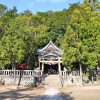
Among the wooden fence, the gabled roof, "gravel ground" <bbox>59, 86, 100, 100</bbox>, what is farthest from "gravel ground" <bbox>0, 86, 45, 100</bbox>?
the gabled roof

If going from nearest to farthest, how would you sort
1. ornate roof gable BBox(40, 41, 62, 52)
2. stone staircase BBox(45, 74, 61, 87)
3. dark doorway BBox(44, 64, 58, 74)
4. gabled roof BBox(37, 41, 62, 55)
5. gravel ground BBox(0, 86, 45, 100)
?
gravel ground BBox(0, 86, 45, 100)
stone staircase BBox(45, 74, 61, 87)
gabled roof BBox(37, 41, 62, 55)
ornate roof gable BBox(40, 41, 62, 52)
dark doorway BBox(44, 64, 58, 74)

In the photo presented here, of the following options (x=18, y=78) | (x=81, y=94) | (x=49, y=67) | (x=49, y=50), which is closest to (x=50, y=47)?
(x=49, y=50)

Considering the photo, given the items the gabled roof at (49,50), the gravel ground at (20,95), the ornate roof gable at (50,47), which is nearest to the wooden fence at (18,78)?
the gravel ground at (20,95)

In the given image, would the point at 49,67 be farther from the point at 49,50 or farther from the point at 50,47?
the point at 49,50

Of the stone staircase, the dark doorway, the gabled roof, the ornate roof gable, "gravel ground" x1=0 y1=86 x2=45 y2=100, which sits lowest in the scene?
"gravel ground" x1=0 y1=86 x2=45 y2=100

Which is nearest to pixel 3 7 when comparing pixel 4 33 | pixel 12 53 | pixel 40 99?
pixel 4 33

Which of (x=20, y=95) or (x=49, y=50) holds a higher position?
A: (x=49, y=50)

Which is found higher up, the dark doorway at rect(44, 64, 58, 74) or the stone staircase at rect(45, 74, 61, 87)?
Result: the dark doorway at rect(44, 64, 58, 74)

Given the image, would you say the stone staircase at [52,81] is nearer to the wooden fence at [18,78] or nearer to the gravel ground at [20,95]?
the wooden fence at [18,78]

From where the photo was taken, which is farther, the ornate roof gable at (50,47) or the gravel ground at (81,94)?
the ornate roof gable at (50,47)

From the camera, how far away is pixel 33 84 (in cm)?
3600

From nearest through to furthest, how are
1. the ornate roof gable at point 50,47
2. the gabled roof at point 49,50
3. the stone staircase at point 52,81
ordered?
the stone staircase at point 52,81 < the gabled roof at point 49,50 < the ornate roof gable at point 50,47

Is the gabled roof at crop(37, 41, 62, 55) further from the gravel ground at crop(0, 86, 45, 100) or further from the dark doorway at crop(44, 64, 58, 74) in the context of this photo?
the gravel ground at crop(0, 86, 45, 100)

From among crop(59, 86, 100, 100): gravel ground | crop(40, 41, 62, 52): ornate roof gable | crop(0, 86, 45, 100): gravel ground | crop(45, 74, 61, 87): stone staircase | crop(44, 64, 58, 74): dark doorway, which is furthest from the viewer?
crop(44, 64, 58, 74): dark doorway
